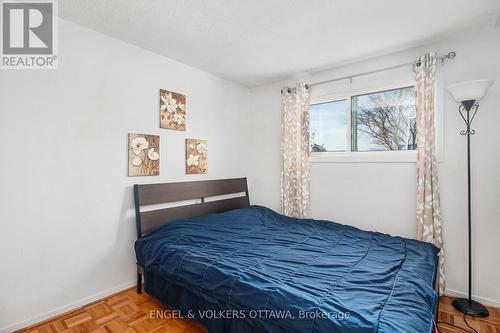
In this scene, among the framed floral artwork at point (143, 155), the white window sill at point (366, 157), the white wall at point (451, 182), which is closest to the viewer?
the white wall at point (451, 182)

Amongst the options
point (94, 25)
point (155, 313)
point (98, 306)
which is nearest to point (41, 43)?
point (94, 25)

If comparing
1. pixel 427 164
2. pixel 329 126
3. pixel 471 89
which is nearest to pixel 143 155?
pixel 329 126

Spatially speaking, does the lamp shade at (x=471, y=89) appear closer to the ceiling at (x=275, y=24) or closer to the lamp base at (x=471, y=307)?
the ceiling at (x=275, y=24)

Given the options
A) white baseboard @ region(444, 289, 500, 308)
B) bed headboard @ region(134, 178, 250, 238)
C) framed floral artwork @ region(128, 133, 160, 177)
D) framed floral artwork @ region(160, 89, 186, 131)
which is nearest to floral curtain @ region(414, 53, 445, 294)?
white baseboard @ region(444, 289, 500, 308)

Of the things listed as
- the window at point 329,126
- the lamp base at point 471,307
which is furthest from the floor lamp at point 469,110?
the window at point 329,126

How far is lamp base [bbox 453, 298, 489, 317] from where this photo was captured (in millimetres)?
2020

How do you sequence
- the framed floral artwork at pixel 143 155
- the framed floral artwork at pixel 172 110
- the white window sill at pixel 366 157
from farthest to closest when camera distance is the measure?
the framed floral artwork at pixel 172 110, the white window sill at pixel 366 157, the framed floral artwork at pixel 143 155

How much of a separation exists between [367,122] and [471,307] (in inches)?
77.1

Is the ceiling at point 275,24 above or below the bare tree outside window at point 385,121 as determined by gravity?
above

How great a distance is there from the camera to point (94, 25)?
2145 mm

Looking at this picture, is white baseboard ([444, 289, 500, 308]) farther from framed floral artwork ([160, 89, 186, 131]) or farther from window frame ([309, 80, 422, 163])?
framed floral artwork ([160, 89, 186, 131])

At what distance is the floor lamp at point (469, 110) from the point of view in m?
1.95

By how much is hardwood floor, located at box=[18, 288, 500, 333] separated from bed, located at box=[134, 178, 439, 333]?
14 cm

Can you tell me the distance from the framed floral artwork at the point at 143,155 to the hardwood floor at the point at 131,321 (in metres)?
1.20
